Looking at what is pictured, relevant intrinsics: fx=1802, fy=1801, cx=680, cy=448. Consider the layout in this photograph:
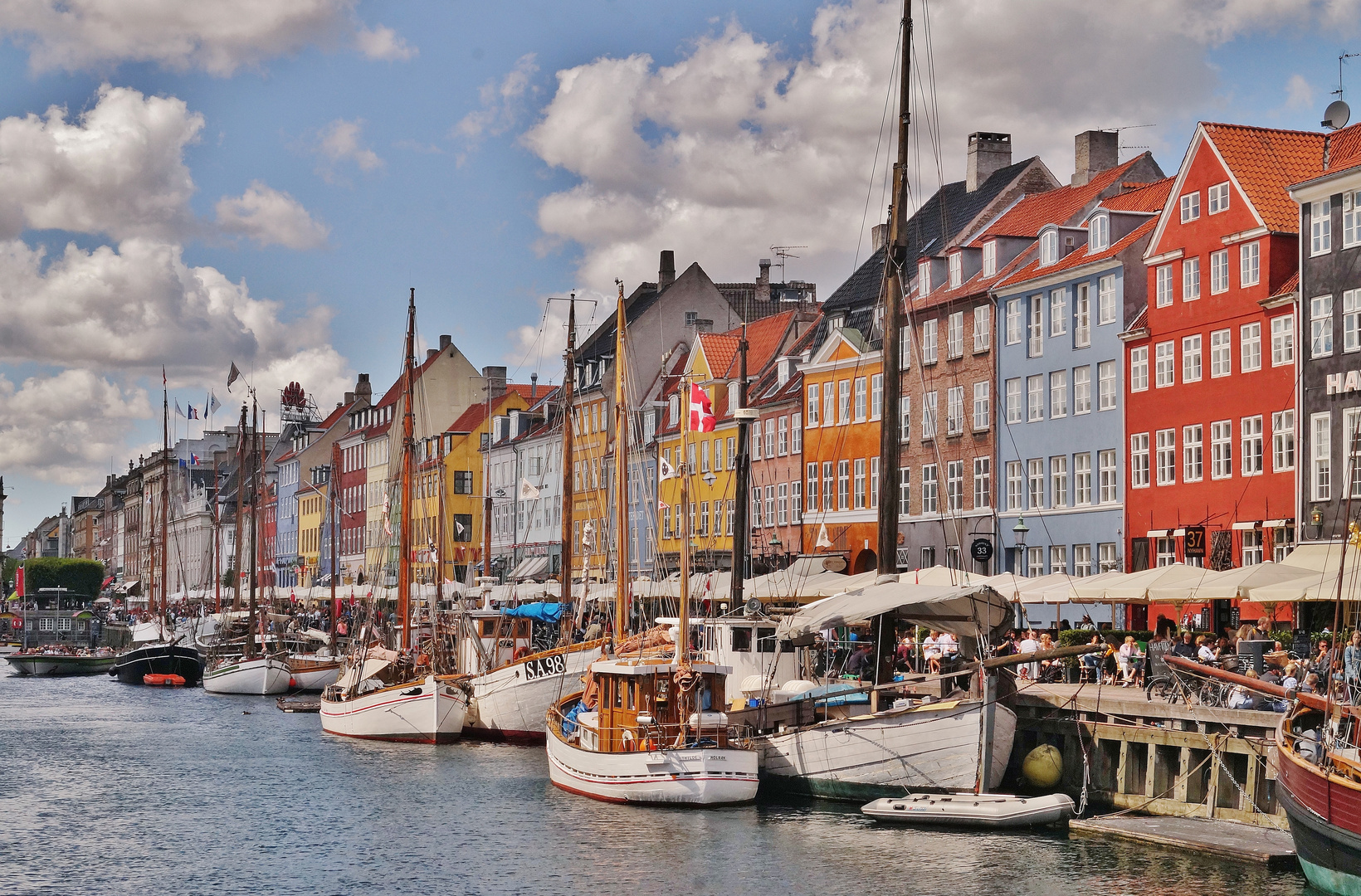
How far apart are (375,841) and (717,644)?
12.3 meters

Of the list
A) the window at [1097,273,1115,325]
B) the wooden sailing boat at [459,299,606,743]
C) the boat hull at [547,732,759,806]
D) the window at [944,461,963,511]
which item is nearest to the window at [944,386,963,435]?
the window at [944,461,963,511]

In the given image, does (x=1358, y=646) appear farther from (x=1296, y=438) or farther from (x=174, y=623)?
(x=174, y=623)

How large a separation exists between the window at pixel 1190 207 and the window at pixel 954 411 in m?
13.7

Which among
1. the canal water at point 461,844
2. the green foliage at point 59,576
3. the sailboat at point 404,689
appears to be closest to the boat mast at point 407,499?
the sailboat at point 404,689

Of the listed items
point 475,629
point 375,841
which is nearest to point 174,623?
point 475,629

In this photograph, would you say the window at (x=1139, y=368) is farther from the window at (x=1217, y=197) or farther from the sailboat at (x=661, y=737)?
the sailboat at (x=661, y=737)

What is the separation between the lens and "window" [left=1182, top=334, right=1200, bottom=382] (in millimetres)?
55594

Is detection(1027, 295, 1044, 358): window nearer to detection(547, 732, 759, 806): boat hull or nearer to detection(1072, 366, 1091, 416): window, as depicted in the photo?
detection(1072, 366, 1091, 416): window

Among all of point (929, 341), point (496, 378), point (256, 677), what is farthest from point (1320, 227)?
point (496, 378)

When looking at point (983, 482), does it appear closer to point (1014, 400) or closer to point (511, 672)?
point (1014, 400)

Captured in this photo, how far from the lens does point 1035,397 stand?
2514 inches

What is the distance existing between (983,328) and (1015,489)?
21.3 feet

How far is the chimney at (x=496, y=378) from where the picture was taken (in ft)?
429

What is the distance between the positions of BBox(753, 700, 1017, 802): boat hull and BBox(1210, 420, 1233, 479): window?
77.0 feet
